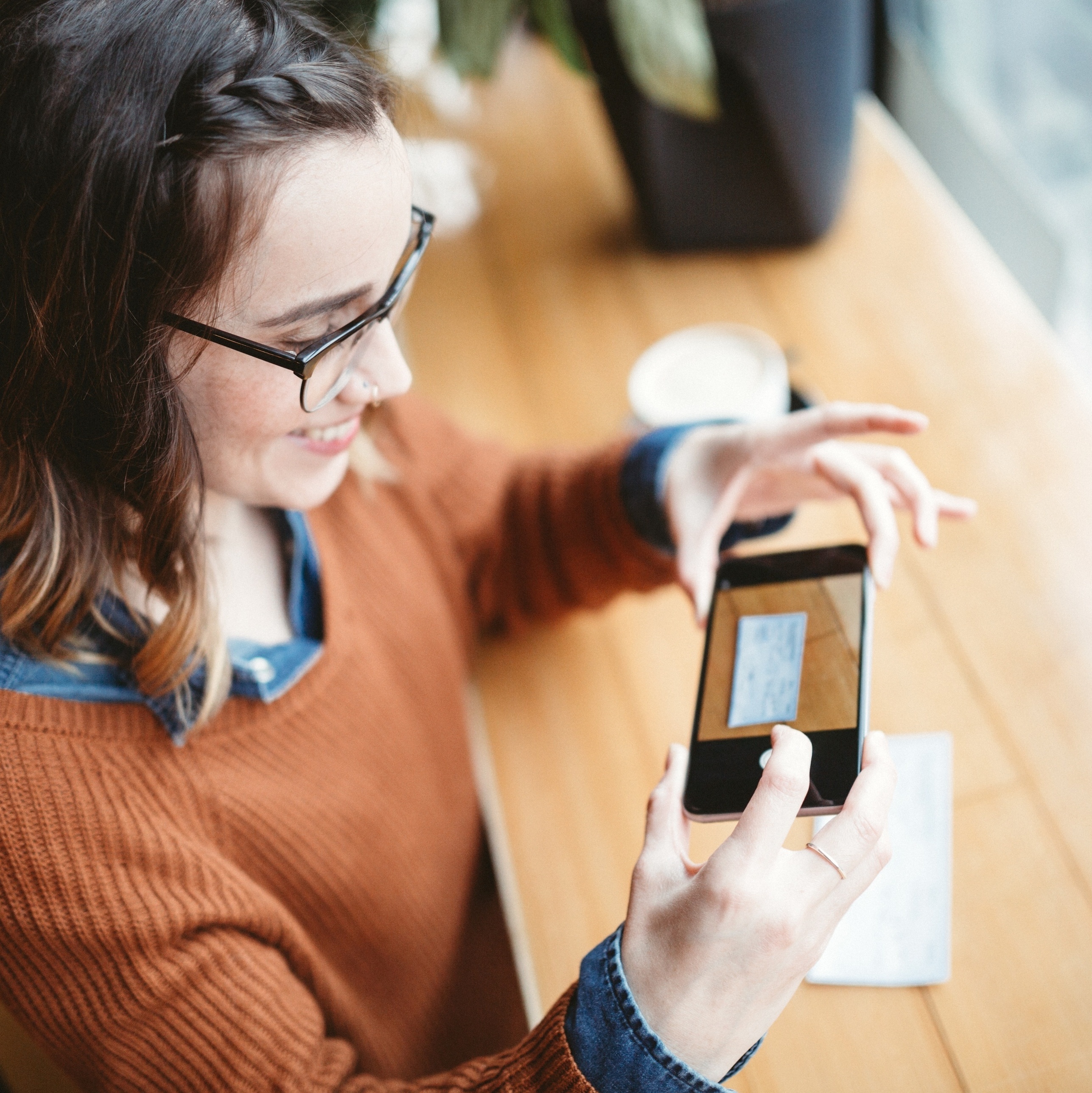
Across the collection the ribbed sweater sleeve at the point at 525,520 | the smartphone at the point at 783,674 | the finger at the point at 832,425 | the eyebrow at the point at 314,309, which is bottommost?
the ribbed sweater sleeve at the point at 525,520

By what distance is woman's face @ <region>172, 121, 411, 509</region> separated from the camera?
546 mm

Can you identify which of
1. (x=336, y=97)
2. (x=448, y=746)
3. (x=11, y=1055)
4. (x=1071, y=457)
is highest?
(x=336, y=97)

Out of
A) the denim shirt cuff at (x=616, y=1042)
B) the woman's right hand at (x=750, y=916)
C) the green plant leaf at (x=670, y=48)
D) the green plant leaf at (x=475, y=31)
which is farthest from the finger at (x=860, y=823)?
the green plant leaf at (x=475, y=31)

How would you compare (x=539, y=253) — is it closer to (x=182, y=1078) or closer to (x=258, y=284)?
(x=258, y=284)

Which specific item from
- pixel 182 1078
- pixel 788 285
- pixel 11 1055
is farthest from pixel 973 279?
pixel 11 1055

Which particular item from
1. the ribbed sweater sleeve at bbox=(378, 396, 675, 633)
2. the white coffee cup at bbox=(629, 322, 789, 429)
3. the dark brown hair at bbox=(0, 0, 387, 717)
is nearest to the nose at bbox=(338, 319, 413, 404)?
the dark brown hair at bbox=(0, 0, 387, 717)

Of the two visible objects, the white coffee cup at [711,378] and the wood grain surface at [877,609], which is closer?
the wood grain surface at [877,609]

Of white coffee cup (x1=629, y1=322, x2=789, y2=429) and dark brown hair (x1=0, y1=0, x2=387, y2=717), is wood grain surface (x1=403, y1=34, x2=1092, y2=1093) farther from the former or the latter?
dark brown hair (x1=0, y1=0, x2=387, y2=717)

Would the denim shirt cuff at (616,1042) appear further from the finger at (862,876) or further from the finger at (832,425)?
the finger at (832,425)

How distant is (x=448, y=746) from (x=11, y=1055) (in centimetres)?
47

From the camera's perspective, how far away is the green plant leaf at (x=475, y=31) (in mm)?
1107

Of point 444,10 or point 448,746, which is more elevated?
point 444,10

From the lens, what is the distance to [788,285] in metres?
1.17

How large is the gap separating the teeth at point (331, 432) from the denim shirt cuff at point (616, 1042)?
0.35 metres
